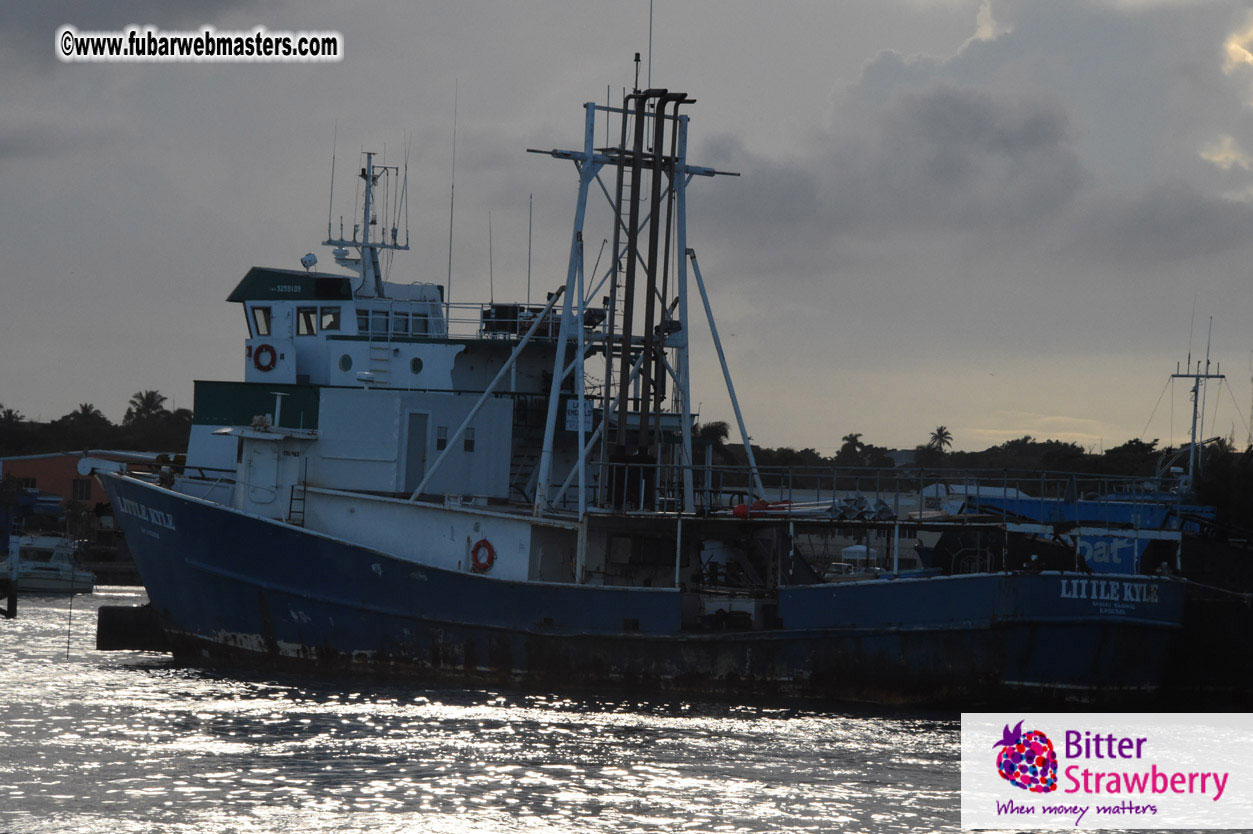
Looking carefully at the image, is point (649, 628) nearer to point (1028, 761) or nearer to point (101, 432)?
point (1028, 761)

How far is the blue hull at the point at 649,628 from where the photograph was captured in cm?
2202

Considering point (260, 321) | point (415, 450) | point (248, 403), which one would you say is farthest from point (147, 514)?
point (415, 450)

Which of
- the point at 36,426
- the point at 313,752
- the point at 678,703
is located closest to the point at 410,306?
the point at 678,703

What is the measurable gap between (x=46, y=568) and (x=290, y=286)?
26762 mm

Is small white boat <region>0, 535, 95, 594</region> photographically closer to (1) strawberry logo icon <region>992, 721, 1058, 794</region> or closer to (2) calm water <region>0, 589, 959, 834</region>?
(2) calm water <region>0, 589, 959, 834</region>

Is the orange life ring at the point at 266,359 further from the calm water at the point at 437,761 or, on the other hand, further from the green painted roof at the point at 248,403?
the calm water at the point at 437,761

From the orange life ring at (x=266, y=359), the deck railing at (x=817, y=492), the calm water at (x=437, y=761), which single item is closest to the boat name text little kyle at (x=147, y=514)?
the calm water at (x=437, y=761)

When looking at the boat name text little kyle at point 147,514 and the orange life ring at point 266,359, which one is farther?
the orange life ring at point 266,359

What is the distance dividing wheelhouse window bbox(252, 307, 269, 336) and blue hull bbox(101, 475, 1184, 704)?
4.43 metres

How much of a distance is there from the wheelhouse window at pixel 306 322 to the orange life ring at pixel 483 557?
681 centimetres

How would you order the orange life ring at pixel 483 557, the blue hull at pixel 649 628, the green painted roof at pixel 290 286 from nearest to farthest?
the blue hull at pixel 649 628
the orange life ring at pixel 483 557
the green painted roof at pixel 290 286

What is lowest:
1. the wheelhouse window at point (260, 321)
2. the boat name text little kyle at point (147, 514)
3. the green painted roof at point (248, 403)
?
the boat name text little kyle at point (147, 514)

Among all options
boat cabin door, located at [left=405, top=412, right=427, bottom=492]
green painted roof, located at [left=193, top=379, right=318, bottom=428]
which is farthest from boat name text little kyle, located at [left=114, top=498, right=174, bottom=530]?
boat cabin door, located at [left=405, top=412, right=427, bottom=492]

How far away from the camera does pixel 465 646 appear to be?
78.0 ft
